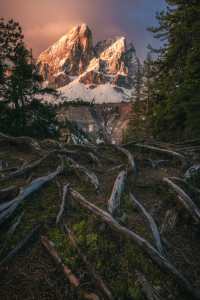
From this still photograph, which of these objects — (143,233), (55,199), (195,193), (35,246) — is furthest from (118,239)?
(195,193)

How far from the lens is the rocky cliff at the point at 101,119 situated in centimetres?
10619

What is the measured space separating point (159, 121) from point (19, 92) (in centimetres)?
1582

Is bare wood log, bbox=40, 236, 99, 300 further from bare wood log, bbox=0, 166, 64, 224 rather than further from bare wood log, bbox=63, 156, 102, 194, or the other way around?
bare wood log, bbox=63, 156, 102, 194

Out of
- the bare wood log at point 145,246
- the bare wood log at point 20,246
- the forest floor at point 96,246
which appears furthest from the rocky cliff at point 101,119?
the bare wood log at point 20,246

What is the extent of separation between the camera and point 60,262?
2141mm

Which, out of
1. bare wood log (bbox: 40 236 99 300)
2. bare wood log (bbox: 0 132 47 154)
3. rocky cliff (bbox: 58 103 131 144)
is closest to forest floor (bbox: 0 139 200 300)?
bare wood log (bbox: 40 236 99 300)

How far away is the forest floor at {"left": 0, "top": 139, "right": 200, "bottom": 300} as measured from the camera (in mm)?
1884

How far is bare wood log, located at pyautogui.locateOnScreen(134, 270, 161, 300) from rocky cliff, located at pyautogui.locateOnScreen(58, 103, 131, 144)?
98.2 meters

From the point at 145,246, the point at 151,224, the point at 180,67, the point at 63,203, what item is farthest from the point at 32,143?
the point at 180,67

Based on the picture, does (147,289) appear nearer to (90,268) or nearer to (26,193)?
(90,268)

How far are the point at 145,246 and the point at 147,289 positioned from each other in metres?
0.54

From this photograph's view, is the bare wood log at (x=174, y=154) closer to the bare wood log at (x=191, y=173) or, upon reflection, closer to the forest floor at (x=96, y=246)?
the bare wood log at (x=191, y=173)

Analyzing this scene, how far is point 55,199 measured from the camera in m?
3.42

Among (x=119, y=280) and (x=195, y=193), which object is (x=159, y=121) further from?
(x=119, y=280)
